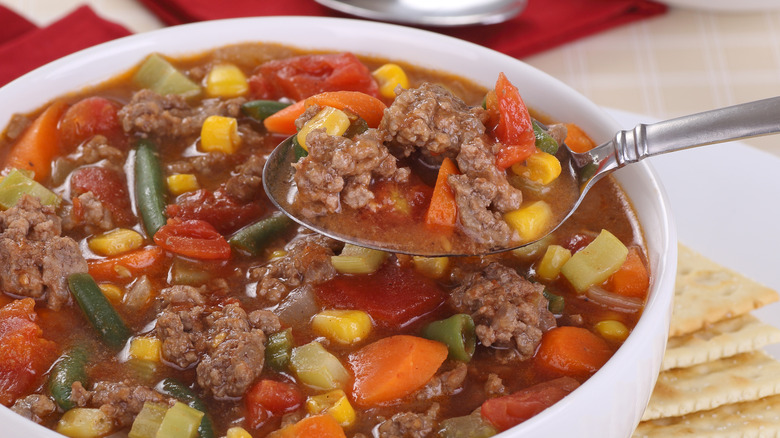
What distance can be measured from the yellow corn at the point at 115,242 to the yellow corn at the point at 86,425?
0.94 m

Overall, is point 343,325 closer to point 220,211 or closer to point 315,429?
point 315,429

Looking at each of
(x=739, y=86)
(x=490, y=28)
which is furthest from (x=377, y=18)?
(x=739, y=86)

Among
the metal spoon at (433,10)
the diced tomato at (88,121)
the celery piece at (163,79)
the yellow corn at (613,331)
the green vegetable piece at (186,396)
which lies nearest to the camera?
the green vegetable piece at (186,396)

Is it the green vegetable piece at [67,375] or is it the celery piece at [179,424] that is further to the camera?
the green vegetable piece at [67,375]

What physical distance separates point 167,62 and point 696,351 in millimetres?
3342

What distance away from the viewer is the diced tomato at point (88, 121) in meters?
4.82

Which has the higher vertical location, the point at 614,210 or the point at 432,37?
the point at 432,37

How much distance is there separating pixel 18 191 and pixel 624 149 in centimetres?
286

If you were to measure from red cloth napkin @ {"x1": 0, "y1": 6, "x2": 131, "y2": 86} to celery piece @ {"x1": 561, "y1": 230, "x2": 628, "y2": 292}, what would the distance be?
400 cm

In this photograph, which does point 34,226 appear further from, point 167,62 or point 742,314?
point 742,314

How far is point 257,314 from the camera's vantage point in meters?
3.78

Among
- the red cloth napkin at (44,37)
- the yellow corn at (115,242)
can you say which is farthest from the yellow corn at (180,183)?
the red cloth napkin at (44,37)

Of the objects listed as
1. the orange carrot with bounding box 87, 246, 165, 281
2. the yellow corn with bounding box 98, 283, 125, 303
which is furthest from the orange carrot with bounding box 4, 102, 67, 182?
the yellow corn with bounding box 98, 283, 125, 303

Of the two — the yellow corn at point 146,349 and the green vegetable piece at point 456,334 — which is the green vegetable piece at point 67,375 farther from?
the green vegetable piece at point 456,334
